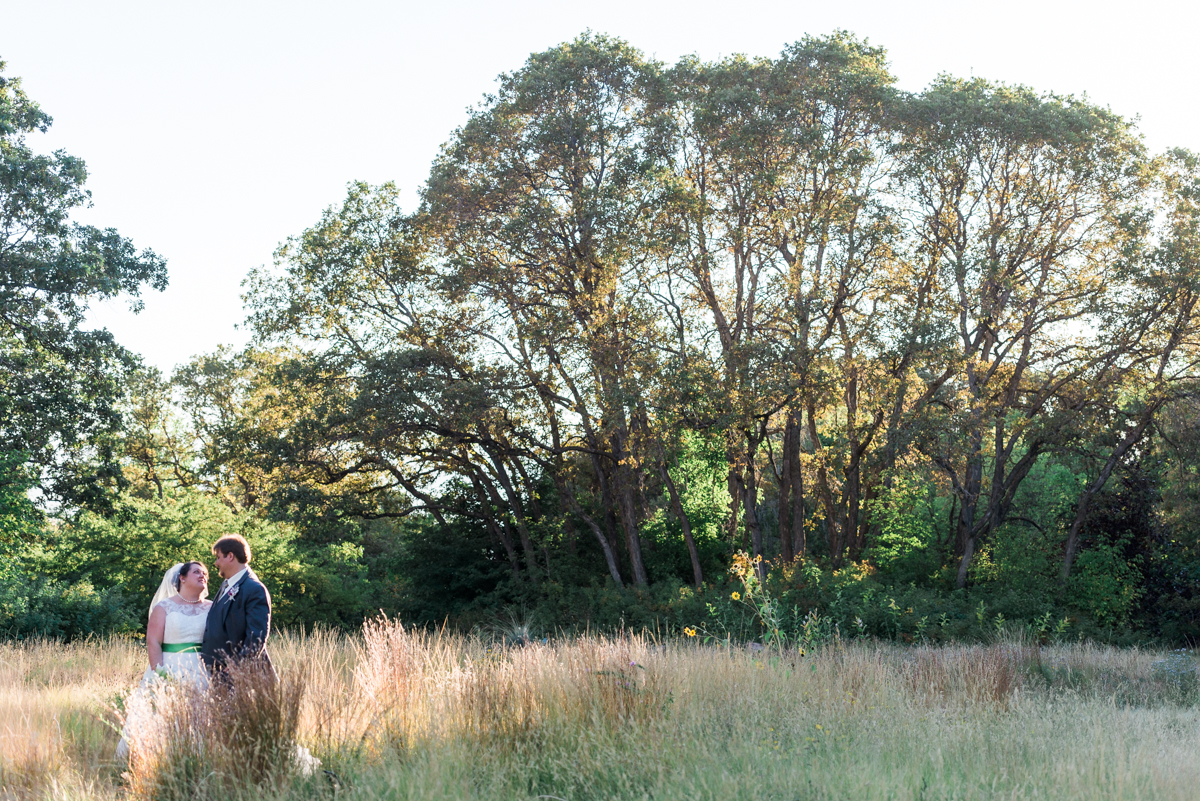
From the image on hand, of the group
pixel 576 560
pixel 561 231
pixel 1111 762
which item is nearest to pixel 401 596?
pixel 576 560

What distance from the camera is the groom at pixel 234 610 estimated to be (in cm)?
641

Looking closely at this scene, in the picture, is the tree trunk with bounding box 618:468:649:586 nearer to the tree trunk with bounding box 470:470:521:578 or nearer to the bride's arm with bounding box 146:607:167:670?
the tree trunk with bounding box 470:470:521:578

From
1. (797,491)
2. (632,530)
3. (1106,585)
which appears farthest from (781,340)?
(1106,585)

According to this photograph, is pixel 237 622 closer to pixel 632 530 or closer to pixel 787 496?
pixel 787 496

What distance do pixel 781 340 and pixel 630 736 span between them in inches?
615

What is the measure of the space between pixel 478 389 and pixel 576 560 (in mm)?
6875

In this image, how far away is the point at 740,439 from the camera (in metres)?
21.1

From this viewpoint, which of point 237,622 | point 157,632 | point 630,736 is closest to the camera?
point 630,736

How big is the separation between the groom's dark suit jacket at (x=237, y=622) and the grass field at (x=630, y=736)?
12.2 inches

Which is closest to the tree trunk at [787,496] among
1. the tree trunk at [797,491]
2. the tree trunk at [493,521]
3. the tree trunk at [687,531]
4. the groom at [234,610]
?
the tree trunk at [797,491]

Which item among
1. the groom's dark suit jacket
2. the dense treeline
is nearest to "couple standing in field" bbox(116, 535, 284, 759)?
the groom's dark suit jacket

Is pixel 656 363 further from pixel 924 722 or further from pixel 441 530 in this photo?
pixel 924 722

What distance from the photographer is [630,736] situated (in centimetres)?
608

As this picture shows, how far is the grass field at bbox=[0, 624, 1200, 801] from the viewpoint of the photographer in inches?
207
